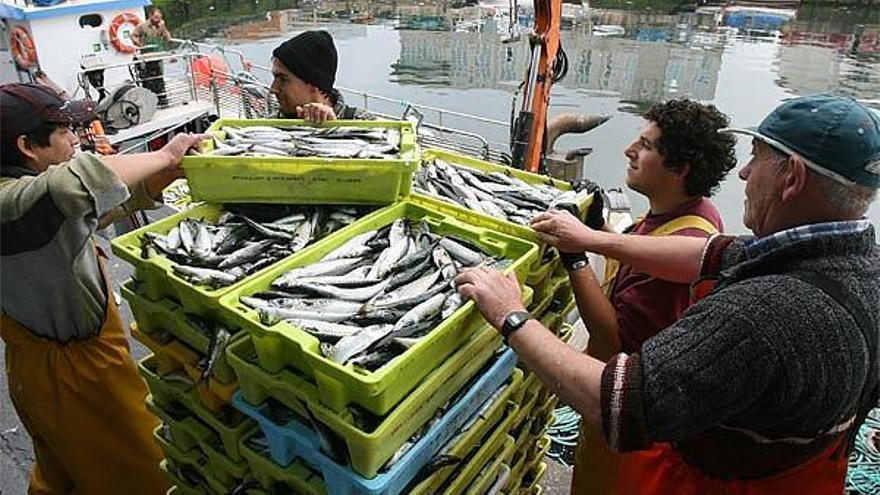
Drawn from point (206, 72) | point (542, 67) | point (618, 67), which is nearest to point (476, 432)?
point (542, 67)

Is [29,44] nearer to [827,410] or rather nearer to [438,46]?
[827,410]

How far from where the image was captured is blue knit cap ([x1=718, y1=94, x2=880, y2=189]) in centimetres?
150

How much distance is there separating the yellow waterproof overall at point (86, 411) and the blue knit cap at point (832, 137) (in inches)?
108

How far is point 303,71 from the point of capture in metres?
3.48

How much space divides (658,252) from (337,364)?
1.47 metres

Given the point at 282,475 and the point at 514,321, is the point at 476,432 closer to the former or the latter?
the point at 514,321

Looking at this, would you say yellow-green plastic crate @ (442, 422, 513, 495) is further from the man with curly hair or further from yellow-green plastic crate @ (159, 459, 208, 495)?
yellow-green plastic crate @ (159, 459, 208, 495)

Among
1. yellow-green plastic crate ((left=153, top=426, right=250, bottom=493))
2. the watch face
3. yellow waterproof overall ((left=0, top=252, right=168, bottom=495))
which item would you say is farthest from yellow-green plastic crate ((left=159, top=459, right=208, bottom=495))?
the watch face

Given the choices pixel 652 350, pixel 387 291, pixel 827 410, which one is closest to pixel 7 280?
pixel 387 291

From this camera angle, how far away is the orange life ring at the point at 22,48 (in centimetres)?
938

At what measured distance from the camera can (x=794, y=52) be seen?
1056 inches

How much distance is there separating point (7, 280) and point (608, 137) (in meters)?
15.6

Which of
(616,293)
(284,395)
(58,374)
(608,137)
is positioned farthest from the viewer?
(608,137)

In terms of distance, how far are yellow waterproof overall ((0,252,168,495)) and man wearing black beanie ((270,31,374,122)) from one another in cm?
156
